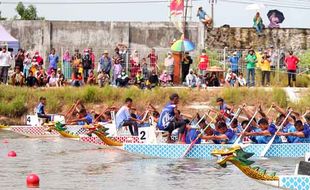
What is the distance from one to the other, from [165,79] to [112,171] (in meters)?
14.7

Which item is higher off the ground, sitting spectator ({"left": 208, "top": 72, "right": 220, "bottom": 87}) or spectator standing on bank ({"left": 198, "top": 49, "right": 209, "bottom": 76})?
spectator standing on bank ({"left": 198, "top": 49, "right": 209, "bottom": 76})

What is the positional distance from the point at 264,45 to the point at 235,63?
17.2ft

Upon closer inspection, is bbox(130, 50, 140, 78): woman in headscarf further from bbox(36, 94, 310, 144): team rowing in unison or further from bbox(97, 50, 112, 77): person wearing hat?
bbox(36, 94, 310, 144): team rowing in unison

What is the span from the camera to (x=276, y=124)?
1033 inches

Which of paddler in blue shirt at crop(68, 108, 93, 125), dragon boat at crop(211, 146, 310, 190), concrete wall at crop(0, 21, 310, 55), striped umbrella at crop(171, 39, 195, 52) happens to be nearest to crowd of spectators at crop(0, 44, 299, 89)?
striped umbrella at crop(171, 39, 195, 52)

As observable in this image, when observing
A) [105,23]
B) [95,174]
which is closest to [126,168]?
[95,174]

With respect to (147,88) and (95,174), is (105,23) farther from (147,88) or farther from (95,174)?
(95,174)

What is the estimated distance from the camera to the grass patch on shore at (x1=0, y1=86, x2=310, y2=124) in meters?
35.0

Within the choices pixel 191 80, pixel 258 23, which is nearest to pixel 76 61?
pixel 191 80

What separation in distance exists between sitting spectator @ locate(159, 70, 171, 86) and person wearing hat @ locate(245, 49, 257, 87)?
3.09 m

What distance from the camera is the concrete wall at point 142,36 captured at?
4209cm

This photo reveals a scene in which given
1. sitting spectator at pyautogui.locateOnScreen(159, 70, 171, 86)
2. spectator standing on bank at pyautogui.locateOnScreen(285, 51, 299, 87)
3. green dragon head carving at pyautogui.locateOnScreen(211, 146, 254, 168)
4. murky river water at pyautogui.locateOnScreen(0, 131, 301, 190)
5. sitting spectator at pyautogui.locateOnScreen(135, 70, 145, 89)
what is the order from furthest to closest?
1. sitting spectator at pyautogui.locateOnScreen(159, 70, 171, 86)
2. sitting spectator at pyautogui.locateOnScreen(135, 70, 145, 89)
3. spectator standing on bank at pyautogui.locateOnScreen(285, 51, 299, 87)
4. murky river water at pyautogui.locateOnScreen(0, 131, 301, 190)
5. green dragon head carving at pyautogui.locateOnScreen(211, 146, 254, 168)

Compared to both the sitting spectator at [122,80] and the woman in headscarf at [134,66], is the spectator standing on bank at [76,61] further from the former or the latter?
the woman in headscarf at [134,66]

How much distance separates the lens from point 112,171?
915 inches
